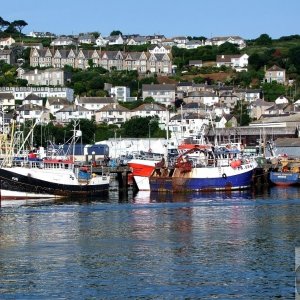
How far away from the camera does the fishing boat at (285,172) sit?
71375 mm

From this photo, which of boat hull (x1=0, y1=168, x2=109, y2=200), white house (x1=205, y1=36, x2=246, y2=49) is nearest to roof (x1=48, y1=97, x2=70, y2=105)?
white house (x1=205, y1=36, x2=246, y2=49)

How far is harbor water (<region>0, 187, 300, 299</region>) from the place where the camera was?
31.6m

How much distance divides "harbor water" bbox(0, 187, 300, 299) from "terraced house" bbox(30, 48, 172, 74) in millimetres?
91080

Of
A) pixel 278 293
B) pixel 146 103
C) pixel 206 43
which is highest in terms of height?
pixel 206 43

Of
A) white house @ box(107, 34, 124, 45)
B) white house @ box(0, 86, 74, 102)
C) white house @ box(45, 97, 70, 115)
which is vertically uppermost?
white house @ box(107, 34, 124, 45)

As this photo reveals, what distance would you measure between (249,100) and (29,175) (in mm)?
71087

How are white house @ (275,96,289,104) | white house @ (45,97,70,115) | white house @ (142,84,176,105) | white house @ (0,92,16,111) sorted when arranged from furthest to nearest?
white house @ (142,84,176,105) < white house @ (275,96,289,104) < white house @ (0,92,16,111) < white house @ (45,97,70,115)

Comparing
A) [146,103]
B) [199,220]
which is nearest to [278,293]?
[199,220]

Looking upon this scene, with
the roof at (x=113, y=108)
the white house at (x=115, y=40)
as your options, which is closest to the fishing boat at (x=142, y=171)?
the roof at (x=113, y=108)

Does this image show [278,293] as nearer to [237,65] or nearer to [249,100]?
[249,100]

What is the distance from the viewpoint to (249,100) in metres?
127

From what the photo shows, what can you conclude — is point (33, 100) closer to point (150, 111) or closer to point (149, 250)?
point (150, 111)

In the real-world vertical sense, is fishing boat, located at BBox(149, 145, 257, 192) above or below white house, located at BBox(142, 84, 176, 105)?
below

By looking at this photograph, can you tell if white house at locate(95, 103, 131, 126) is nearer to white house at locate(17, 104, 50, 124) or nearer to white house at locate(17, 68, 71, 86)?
white house at locate(17, 104, 50, 124)
